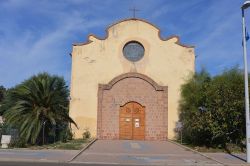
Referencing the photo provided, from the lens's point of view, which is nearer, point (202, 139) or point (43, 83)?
point (43, 83)

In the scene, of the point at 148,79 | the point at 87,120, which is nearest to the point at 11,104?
the point at 87,120

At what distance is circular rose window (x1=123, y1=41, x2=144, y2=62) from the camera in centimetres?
3422

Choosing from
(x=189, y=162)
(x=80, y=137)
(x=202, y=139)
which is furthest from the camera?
(x=80, y=137)

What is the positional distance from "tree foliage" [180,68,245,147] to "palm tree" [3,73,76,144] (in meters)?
9.27

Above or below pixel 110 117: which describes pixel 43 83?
above

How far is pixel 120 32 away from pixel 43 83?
1076 centimetres

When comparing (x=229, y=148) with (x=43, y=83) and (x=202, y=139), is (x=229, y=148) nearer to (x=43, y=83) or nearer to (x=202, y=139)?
(x=202, y=139)

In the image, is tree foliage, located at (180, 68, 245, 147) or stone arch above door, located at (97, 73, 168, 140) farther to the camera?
stone arch above door, located at (97, 73, 168, 140)

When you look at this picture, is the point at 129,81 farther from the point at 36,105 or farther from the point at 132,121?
the point at 36,105

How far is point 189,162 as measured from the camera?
1797 centimetres

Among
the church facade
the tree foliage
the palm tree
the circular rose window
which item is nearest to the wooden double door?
the church facade

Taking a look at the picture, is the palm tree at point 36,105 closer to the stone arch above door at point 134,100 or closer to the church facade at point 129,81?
the church facade at point 129,81

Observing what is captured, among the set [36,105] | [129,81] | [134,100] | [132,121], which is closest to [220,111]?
[134,100]

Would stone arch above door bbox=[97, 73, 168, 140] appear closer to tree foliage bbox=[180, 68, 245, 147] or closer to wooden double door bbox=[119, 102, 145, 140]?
wooden double door bbox=[119, 102, 145, 140]
